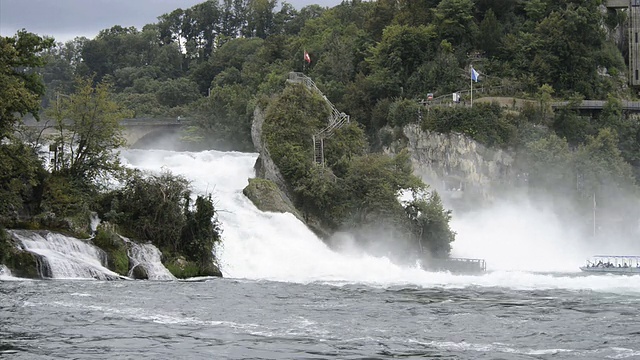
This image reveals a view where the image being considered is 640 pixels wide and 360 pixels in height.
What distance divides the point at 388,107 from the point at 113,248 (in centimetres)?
4382

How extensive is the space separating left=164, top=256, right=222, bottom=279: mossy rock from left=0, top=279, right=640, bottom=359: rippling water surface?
4.05m

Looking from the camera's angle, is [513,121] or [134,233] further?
[513,121]

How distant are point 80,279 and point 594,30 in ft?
196

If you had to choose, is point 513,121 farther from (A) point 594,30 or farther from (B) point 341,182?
(B) point 341,182

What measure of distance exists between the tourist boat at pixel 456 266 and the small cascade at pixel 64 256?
23291 millimetres

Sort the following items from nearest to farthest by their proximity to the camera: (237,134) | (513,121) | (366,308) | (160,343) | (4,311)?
(160,343) < (4,311) < (366,308) < (513,121) < (237,134)

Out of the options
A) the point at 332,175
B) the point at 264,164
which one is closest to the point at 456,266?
the point at 332,175

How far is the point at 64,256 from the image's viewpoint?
51938mm

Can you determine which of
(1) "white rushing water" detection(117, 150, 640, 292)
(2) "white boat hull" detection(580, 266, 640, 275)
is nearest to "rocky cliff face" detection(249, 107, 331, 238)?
(1) "white rushing water" detection(117, 150, 640, 292)

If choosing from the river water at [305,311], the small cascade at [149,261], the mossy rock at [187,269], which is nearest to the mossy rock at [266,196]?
the river water at [305,311]

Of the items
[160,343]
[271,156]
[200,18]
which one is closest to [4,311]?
[160,343]

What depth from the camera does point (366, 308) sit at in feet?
152

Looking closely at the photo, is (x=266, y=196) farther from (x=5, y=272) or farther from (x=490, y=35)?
(x=490, y=35)

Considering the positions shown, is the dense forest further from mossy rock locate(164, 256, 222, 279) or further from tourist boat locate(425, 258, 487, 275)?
tourist boat locate(425, 258, 487, 275)
